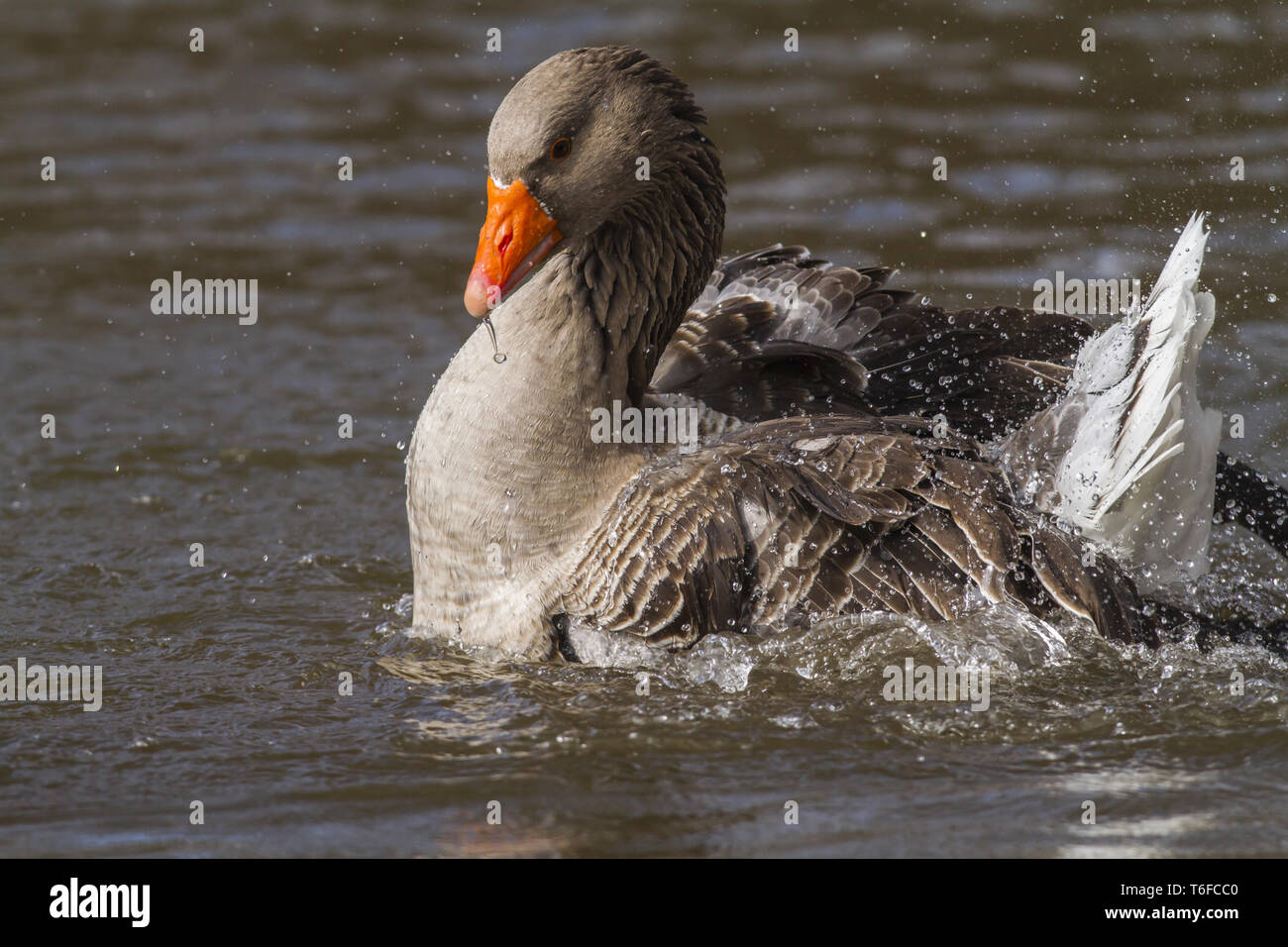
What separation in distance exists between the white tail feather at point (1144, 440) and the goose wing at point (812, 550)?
10.6 inches

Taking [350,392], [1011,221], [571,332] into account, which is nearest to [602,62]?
[571,332]

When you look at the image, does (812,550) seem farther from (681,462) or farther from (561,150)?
(561,150)

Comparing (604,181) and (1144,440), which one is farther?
(604,181)

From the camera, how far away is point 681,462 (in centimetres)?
667

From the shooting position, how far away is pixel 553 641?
261 inches

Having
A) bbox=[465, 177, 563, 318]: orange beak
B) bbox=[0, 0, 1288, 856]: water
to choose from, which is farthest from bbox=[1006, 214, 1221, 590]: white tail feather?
bbox=[465, 177, 563, 318]: orange beak

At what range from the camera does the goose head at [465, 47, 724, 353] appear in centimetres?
648

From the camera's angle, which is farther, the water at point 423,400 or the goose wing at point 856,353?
the goose wing at point 856,353

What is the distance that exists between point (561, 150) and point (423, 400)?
437 centimetres

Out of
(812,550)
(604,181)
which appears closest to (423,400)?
(604,181)

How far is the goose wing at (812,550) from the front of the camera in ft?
21.0

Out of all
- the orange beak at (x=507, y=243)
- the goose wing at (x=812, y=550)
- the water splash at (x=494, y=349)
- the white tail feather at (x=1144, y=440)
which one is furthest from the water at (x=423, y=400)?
the orange beak at (x=507, y=243)

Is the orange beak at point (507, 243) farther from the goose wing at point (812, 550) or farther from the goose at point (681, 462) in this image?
the goose wing at point (812, 550)
